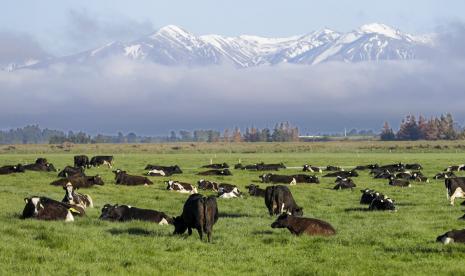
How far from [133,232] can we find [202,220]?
2.34 m

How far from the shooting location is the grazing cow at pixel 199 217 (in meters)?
18.2

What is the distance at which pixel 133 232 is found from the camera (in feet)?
63.0

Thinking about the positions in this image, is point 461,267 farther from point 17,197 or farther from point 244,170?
point 244,170

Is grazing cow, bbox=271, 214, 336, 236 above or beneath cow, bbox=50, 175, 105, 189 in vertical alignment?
beneath

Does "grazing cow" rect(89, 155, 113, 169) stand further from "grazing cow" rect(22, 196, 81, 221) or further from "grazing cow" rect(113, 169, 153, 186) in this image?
"grazing cow" rect(22, 196, 81, 221)

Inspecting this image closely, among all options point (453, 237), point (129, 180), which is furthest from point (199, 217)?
point (129, 180)

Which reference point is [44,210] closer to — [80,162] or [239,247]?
[239,247]

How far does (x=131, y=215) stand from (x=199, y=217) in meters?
4.76

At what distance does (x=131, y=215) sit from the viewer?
22.2 m

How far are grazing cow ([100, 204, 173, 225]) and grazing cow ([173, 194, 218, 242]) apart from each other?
2977 mm

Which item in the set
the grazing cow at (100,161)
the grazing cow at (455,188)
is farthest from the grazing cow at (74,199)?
the grazing cow at (100,161)

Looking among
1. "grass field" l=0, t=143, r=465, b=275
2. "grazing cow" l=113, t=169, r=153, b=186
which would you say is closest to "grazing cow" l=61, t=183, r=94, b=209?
"grass field" l=0, t=143, r=465, b=275

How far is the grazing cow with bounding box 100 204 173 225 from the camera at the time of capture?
22.0 m

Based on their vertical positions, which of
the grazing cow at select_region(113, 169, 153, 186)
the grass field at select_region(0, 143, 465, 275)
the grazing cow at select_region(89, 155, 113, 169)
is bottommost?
the grass field at select_region(0, 143, 465, 275)
